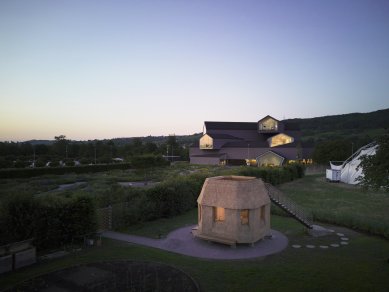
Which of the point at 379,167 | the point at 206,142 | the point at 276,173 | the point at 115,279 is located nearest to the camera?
the point at 115,279

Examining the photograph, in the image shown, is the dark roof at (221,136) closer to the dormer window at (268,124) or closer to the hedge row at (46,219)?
the dormer window at (268,124)

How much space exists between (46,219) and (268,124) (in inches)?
3422

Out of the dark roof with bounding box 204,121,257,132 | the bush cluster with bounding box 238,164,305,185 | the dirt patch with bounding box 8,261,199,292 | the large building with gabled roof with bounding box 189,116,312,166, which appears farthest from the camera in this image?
the dark roof with bounding box 204,121,257,132

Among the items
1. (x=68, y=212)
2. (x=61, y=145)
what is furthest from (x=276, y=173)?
(x=61, y=145)

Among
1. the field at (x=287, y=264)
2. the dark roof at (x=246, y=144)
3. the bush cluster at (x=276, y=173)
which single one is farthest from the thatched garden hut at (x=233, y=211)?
the dark roof at (x=246, y=144)

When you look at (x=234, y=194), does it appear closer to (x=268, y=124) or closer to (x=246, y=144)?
(x=246, y=144)

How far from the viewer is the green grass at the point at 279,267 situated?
13.3 metres

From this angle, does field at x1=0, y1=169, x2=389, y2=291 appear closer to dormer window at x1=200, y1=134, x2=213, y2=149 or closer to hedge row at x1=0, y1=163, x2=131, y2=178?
hedge row at x1=0, y1=163, x2=131, y2=178

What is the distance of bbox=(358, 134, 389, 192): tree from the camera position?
1539 cm

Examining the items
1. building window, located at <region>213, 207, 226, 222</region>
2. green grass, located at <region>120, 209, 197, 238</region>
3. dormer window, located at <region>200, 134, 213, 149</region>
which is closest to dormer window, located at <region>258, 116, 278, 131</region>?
dormer window, located at <region>200, 134, 213, 149</region>

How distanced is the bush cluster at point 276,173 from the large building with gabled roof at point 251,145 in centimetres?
2060

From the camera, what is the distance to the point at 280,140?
88.5 meters

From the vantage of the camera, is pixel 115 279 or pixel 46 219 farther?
pixel 46 219

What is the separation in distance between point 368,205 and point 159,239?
989 inches
